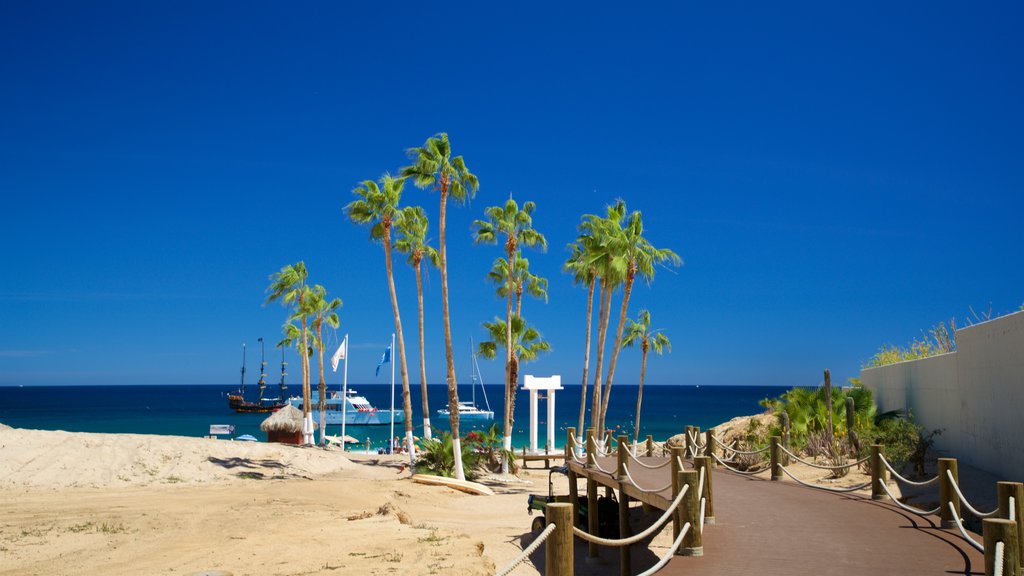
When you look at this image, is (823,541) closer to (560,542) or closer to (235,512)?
(560,542)

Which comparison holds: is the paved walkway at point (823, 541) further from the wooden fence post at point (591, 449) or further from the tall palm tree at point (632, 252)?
the tall palm tree at point (632, 252)

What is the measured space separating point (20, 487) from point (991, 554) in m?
28.6

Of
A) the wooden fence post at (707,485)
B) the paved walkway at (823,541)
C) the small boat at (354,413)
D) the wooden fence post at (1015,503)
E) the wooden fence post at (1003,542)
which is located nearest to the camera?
the wooden fence post at (1003,542)

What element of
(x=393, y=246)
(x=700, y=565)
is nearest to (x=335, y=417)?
(x=393, y=246)

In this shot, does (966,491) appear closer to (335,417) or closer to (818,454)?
(818,454)

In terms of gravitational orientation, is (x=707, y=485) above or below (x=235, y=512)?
above

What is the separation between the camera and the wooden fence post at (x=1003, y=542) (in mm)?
6840

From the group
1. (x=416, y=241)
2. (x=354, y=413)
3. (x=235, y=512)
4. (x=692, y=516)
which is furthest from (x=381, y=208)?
(x=354, y=413)

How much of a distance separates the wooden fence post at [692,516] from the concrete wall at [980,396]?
25.5ft

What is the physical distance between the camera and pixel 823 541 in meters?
10.3

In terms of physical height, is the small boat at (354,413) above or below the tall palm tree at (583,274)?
below

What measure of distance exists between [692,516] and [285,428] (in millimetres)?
42197

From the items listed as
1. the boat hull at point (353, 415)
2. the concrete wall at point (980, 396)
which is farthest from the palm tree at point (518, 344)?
the boat hull at point (353, 415)

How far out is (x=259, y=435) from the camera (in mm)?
77250
